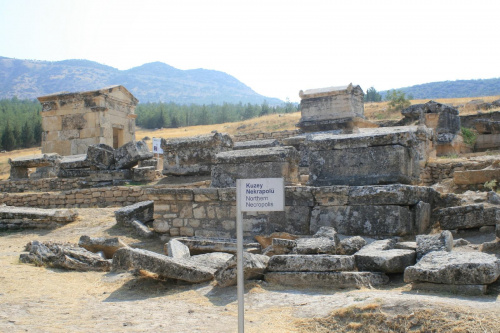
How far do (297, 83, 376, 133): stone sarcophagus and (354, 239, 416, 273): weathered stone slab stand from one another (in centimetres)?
1285

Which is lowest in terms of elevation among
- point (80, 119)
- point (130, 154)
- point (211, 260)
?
point (211, 260)

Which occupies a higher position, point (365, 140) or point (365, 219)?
point (365, 140)

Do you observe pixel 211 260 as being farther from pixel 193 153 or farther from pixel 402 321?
pixel 193 153

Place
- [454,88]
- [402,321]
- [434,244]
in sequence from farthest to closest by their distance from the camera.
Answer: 1. [454,88]
2. [434,244]
3. [402,321]

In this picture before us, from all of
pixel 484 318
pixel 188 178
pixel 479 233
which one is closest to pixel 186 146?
pixel 188 178

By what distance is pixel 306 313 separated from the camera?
14.2ft

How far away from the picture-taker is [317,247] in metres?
5.50

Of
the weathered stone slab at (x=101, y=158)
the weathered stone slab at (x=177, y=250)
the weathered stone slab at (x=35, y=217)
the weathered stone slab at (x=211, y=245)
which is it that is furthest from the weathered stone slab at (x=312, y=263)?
the weathered stone slab at (x=101, y=158)

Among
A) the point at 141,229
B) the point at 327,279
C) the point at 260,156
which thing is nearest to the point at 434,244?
the point at 327,279

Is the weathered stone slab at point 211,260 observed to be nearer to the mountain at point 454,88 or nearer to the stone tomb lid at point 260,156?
the stone tomb lid at point 260,156

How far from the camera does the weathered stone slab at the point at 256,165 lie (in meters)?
8.38

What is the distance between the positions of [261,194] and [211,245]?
306 centimetres

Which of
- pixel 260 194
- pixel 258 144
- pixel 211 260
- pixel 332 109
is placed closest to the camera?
pixel 260 194

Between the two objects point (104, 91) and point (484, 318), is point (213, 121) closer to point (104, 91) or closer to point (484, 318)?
point (104, 91)
